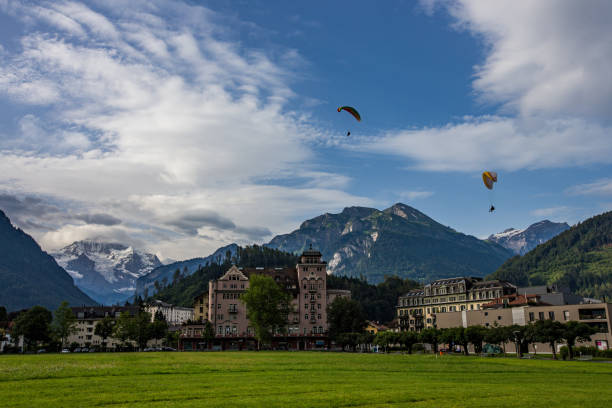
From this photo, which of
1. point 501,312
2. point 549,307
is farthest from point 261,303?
point 549,307

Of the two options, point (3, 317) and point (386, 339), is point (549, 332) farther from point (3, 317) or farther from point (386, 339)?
point (3, 317)

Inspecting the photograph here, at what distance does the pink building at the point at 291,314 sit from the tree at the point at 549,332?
7986 centimetres

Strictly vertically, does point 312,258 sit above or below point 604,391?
above

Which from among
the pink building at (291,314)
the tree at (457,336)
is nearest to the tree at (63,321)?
the pink building at (291,314)

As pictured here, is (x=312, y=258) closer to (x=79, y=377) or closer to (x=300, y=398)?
(x=79, y=377)

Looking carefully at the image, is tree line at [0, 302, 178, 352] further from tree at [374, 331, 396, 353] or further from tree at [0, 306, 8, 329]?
tree at [374, 331, 396, 353]

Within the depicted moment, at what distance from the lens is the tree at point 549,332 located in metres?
78.1

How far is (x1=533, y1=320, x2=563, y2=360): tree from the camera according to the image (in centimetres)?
7805

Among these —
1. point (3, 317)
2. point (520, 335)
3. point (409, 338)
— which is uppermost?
point (3, 317)

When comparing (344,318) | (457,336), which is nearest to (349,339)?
(344,318)

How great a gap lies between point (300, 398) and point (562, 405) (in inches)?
533

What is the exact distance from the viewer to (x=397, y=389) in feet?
103

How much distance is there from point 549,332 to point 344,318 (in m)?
76.4

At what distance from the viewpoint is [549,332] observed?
78500mm
